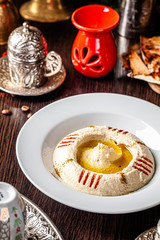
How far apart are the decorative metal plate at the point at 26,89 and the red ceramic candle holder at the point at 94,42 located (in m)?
0.11

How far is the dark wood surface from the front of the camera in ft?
3.37

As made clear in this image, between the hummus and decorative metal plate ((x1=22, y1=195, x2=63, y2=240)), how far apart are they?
0.15m

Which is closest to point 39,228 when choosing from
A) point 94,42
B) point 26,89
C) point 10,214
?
point 10,214

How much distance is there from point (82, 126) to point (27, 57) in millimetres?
381

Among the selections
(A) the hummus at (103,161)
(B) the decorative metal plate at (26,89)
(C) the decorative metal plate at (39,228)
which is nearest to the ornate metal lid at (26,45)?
(B) the decorative metal plate at (26,89)

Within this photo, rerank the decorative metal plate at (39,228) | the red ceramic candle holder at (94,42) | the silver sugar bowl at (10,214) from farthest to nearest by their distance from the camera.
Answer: the red ceramic candle holder at (94,42)
the decorative metal plate at (39,228)
the silver sugar bowl at (10,214)

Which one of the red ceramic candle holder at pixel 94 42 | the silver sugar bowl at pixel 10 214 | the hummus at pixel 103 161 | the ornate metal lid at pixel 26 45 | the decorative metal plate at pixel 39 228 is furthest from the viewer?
the red ceramic candle holder at pixel 94 42

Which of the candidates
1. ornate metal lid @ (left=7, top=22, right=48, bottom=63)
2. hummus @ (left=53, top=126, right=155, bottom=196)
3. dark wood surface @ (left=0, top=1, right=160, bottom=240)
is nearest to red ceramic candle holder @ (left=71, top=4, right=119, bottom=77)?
dark wood surface @ (left=0, top=1, right=160, bottom=240)

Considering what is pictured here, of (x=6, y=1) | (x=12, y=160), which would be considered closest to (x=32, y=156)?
(x=12, y=160)

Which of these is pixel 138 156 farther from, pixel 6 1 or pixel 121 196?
pixel 6 1

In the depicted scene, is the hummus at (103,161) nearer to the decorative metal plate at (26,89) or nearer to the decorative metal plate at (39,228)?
the decorative metal plate at (39,228)

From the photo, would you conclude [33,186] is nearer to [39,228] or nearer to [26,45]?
[39,228]

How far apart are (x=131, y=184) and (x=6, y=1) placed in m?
1.23

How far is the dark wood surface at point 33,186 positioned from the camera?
1027mm
